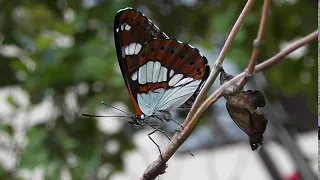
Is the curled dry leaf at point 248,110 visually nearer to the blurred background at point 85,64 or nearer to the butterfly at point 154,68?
the butterfly at point 154,68

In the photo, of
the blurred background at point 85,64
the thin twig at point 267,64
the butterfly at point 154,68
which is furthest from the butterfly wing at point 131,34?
the blurred background at point 85,64

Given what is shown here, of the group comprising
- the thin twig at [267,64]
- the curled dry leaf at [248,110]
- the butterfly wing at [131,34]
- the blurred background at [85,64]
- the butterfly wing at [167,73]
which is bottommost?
the curled dry leaf at [248,110]

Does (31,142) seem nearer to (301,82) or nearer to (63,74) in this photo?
(63,74)

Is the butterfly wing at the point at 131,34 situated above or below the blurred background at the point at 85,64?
below

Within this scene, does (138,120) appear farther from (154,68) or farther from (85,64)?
(85,64)

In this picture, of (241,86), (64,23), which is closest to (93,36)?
(64,23)

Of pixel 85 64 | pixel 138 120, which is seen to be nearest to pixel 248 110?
pixel 138 120
